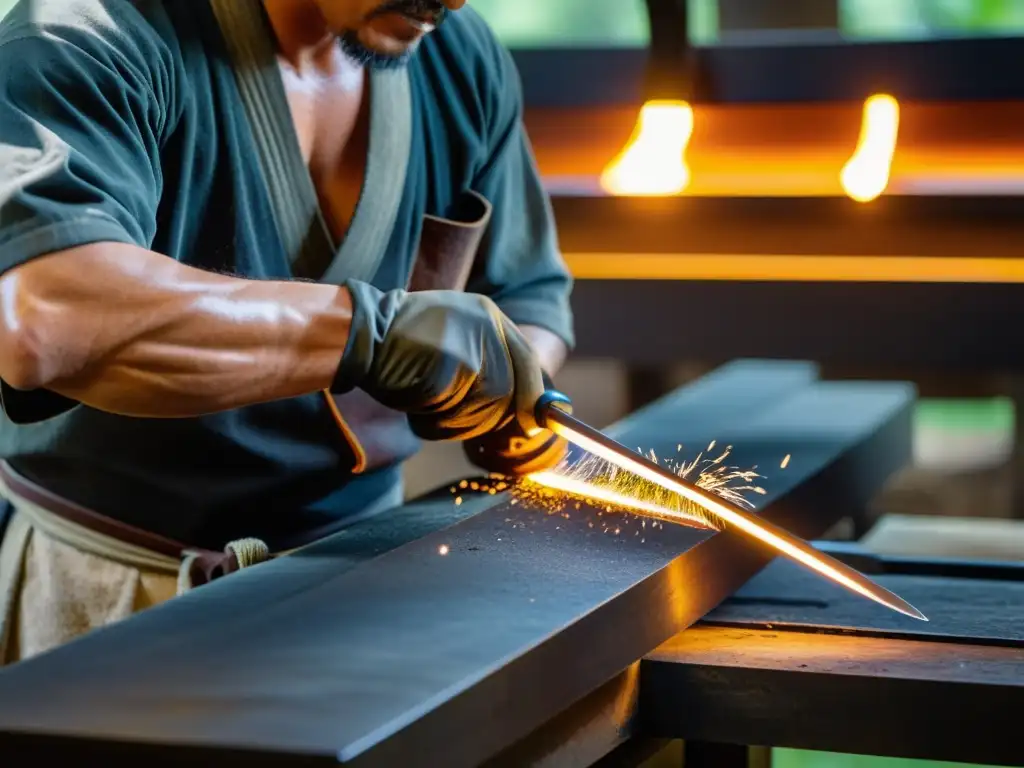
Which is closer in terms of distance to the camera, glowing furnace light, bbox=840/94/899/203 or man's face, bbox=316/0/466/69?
man's face, bbox=316/0/466/69

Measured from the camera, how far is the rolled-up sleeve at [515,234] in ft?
6.88

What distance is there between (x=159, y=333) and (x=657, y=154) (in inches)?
55.3

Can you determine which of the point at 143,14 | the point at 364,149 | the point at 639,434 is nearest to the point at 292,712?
the point at 143,14

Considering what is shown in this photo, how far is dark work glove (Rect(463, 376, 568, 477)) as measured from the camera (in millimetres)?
1788

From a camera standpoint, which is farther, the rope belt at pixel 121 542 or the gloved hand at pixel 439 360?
the rope belt at pixel 121 542

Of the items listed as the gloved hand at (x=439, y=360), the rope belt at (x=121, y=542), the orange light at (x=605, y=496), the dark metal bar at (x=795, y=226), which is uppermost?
the dark metal bar at (x=795, y=226)

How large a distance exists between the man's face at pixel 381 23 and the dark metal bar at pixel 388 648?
547mm

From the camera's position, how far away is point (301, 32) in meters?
1.77

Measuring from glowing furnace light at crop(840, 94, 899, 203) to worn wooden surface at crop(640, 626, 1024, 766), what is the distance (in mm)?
1130

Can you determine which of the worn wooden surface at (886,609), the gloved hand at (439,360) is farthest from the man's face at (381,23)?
the worn wooden surface at (886,609)

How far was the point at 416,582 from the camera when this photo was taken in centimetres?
138

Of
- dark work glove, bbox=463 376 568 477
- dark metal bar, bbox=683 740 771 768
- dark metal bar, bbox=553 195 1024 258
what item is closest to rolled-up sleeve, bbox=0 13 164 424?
dark work glove, bbox=463 376 568 477

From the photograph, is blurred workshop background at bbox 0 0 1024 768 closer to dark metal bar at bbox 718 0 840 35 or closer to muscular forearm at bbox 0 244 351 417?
dark metal bar at bbox 718 0 840 35

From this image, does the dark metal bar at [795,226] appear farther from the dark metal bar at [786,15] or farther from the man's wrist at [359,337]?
the man's wrist at [359,337]
